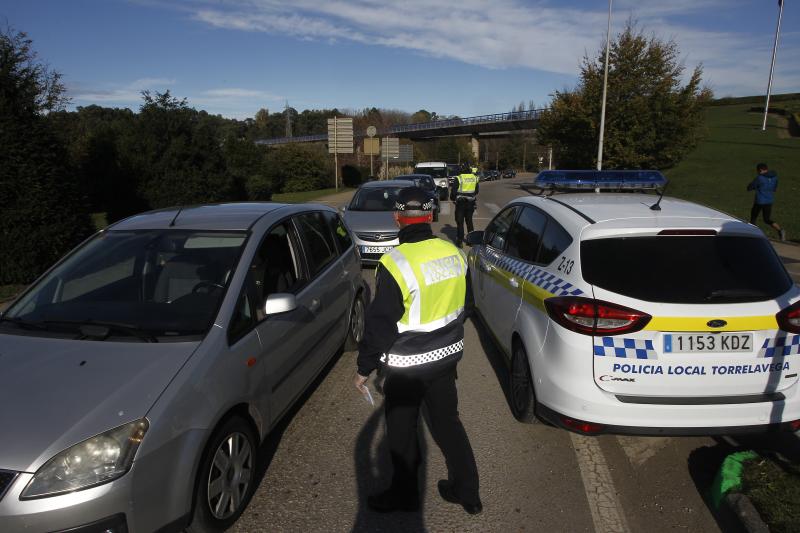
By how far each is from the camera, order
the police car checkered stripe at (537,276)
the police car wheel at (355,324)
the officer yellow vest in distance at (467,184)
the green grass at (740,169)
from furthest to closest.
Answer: the green grass at (740,169), the officer yellow vest in distance at (467,184), the police car wheel at (355,324), the police car checkered stripe at (537,276)

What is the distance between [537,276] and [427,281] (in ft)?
4.54

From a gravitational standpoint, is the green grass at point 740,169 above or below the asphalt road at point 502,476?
above

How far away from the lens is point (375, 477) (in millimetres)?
3291

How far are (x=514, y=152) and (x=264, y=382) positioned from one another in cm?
10979

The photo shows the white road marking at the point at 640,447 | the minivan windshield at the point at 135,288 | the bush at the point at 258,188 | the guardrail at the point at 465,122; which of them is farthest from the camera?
the guardrail at the point at 465,122

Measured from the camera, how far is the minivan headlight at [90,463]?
2.06 meters

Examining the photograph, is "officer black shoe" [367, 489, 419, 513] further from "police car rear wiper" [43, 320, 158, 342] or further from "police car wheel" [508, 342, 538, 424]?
"police car rear wiper" [43, 320, 158, 342]

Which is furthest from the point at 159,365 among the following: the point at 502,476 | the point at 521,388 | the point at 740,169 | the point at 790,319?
the point at 740,169

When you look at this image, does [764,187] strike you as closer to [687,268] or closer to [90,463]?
[687,268]

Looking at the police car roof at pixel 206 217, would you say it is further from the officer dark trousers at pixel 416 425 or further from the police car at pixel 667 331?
the police car at pixel 667 331

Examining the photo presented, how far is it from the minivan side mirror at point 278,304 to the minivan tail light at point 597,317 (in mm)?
1655

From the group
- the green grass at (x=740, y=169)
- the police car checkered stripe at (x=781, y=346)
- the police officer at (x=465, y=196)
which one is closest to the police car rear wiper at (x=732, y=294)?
the police car checkered stripe at (x=781, y=346)

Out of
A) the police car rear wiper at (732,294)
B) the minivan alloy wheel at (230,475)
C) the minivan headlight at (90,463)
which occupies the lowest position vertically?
the minivan alloy wheel at (230,475)

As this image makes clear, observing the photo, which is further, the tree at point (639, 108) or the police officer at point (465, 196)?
the tree at point (639, 108)
